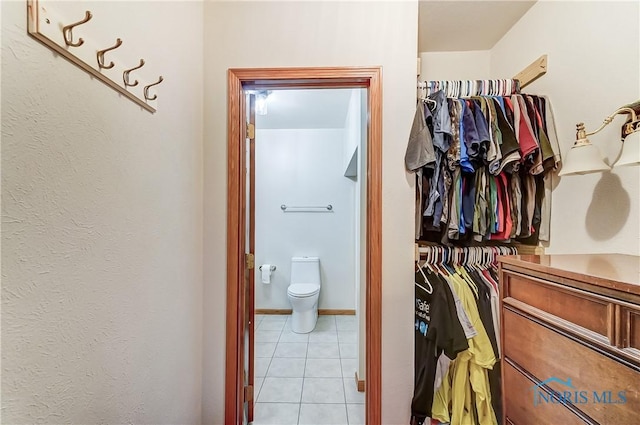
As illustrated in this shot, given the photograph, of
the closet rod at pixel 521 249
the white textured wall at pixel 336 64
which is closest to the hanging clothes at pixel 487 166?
the closet rod at pixel 521 249

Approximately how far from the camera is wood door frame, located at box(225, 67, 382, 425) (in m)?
1.34

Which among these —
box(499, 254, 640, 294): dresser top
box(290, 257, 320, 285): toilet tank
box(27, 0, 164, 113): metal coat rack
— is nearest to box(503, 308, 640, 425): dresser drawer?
box(499, 254, 640, 294): dresser top

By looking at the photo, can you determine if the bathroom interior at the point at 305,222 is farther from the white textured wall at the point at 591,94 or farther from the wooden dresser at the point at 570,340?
the wooden dresser at the point at 570,340

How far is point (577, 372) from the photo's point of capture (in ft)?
2.19

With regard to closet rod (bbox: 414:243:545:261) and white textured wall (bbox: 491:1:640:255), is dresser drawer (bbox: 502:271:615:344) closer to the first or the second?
closet rod (bbox: 414:243:545:261)

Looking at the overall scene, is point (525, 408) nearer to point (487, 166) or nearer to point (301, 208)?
point (487, 166)

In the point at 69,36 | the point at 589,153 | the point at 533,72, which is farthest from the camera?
the point at 533,72

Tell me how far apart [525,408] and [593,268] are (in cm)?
51

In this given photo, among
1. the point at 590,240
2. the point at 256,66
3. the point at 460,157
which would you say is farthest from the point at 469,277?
the point at 256,66

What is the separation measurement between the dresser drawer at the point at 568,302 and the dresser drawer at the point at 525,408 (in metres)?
0.25

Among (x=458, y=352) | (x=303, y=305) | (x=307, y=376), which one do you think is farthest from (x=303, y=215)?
(x=458, y=352)

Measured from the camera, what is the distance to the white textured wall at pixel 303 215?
11.5ft

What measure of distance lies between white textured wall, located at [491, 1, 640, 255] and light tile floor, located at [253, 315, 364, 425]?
1.71 m

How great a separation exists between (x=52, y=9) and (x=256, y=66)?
883 millimetres
